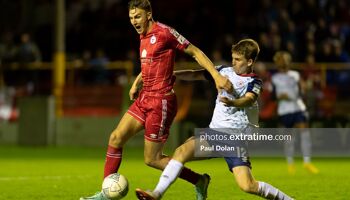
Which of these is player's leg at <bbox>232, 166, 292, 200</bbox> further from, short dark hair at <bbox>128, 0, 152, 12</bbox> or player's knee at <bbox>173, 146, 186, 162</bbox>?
short dark hair at <bbox>128, 0, 152, 12</bbox>

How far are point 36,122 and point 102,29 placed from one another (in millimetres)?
4663

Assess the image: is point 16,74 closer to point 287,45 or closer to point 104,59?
point 104,59

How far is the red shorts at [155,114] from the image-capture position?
9.36 meters

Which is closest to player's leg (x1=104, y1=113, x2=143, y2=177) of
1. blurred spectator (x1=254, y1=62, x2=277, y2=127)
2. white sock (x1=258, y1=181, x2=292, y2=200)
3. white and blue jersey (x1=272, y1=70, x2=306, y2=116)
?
white sock (x1=258, y1=181, x2=292, y2=200)

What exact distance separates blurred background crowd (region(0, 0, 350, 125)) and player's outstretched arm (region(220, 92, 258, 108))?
1292 centimetres

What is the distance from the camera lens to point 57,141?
23.0m

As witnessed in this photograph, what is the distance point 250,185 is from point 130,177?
5.69 m

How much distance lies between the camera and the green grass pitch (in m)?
11.2

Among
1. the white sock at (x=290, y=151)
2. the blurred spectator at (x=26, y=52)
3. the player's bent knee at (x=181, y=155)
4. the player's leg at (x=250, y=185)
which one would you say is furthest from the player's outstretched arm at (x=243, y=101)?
the blurred spectator at (x=26, y=52)

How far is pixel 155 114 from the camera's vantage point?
9.40 m

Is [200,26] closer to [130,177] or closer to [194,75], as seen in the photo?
[130,177]

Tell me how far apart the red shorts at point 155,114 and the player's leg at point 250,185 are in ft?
3.45

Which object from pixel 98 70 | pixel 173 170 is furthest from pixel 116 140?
pixel 98 70

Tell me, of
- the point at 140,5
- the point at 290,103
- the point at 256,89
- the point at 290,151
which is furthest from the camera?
the point at 290,103
